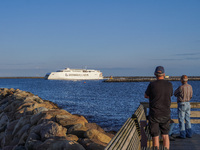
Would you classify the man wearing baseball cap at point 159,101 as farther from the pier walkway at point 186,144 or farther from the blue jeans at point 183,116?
the blue jeans at point 183,116

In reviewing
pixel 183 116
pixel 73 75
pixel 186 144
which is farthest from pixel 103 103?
pixel 73 75

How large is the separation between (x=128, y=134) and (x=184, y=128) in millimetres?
3409

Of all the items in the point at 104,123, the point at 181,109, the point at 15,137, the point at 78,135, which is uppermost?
the point at 181,109

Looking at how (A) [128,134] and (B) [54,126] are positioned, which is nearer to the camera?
(A) [128,134]

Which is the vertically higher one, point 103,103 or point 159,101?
point 159,101

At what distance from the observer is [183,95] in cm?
623

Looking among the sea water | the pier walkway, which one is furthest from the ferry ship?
the pier walkway

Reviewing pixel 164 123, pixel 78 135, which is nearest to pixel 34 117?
pixel 78 135

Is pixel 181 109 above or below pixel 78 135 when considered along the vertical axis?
above

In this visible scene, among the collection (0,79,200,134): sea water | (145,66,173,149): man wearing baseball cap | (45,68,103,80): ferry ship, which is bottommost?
A: (0,79,200,134): sea water

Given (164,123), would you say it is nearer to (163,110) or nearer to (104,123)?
(163,110)

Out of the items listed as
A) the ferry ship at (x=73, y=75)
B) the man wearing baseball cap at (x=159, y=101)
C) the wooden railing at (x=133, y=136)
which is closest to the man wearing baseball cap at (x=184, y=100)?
the wooden railing at (x=133, y=136)

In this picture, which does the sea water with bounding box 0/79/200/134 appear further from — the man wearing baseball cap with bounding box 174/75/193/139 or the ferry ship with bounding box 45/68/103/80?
the ferry ship with bounding box 45/68/103/80

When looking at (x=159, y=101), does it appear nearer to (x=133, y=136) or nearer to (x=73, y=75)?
(x=133, y=136)
